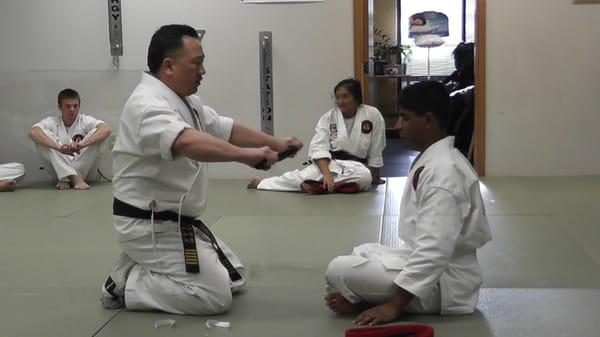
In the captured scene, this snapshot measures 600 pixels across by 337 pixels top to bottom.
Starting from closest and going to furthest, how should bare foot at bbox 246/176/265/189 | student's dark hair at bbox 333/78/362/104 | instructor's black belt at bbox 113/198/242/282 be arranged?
instructor's black belt at bbox 113/198/242/282, student's dark hair at bbox 333/78/362/104, bare foot at bbox 246/176/265/189

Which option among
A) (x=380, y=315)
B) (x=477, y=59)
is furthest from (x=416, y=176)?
(x=477, y=59)

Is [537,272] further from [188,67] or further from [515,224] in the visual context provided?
[188,67]

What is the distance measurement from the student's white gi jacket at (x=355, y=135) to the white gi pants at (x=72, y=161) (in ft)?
7.06

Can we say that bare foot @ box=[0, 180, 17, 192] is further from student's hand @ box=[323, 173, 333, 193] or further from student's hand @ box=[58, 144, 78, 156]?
student's hand @ box=[323, 173, 333, 193]

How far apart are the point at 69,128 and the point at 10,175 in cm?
69

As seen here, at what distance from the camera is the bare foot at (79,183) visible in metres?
6.61

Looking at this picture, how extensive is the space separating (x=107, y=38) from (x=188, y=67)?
4427 mm

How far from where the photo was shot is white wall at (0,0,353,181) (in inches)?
273

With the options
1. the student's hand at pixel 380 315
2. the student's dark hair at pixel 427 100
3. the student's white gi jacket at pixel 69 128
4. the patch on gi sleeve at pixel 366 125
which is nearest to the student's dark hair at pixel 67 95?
the student's white gi jacket at pixel 69 128

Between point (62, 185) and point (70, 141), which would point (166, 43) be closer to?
point (62, 185)

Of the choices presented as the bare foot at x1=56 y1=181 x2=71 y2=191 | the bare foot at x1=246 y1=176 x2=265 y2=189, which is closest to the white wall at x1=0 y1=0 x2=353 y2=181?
the bare foot at x1=246 y1=176 x2=265 y2=189

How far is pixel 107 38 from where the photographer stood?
7152 mm

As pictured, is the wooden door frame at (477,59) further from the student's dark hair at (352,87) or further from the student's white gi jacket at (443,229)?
the student's white gi jacket at (443,229)

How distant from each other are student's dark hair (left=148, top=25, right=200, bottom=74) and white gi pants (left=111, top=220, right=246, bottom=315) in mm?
717
